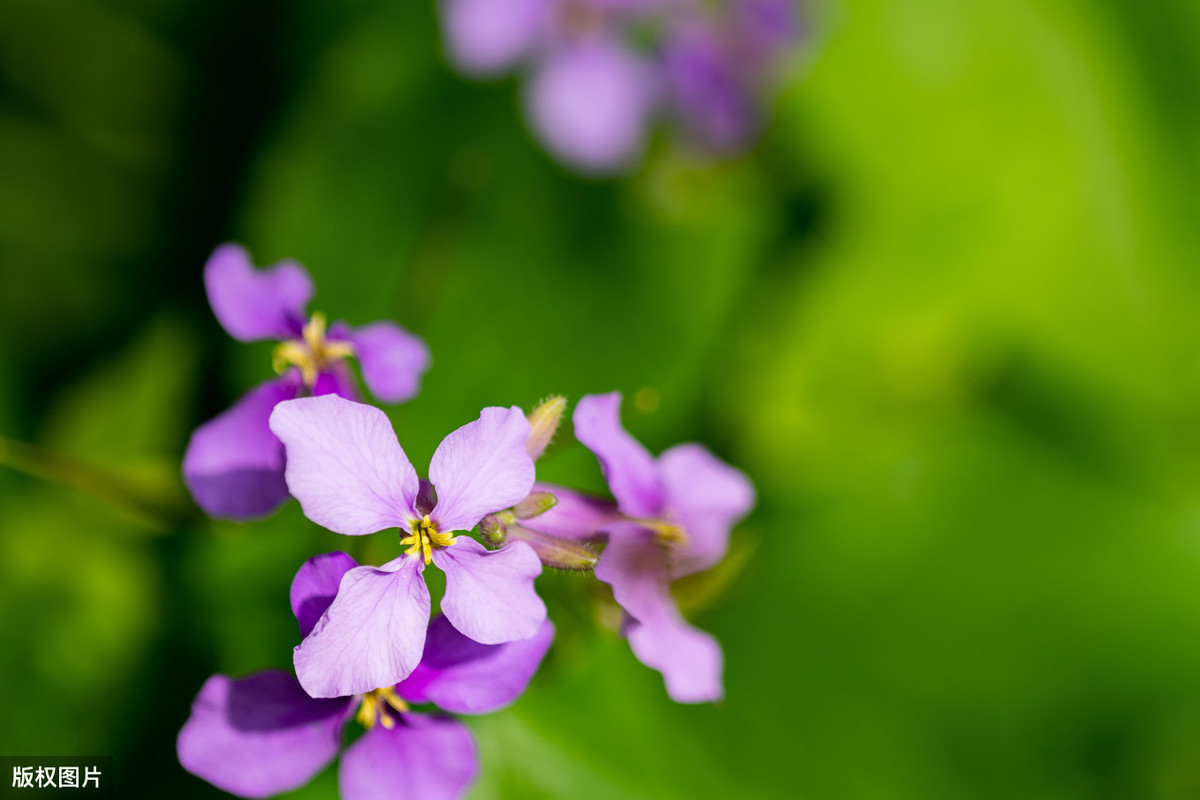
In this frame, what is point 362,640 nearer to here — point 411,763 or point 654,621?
point 411,763

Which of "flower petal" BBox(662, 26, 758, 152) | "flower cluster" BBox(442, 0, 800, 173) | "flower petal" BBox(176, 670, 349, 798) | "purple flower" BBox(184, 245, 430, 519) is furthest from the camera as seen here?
"flower petal" BBox(662, 26, 758, 152)

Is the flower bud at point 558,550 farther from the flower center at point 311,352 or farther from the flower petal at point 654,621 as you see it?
the flower center at point 311,352

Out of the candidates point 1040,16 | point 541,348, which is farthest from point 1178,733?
point 1040,16

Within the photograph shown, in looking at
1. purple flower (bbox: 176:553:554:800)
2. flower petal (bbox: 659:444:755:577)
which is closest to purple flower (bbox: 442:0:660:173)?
flower petal (bbox: 659:444:755:577)

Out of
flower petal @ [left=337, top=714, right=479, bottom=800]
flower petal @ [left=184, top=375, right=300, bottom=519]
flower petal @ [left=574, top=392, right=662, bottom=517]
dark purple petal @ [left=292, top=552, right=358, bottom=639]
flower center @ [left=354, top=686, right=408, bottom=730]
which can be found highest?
flower petal @ [left=184, top=375, right=300, bottom=519]

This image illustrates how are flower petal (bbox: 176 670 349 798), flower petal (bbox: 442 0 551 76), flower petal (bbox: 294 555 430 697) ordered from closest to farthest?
flower petal (bbox: 294 555 430 697)
flower petal (bbox: 176 670 349 798)
flower petal (bbox: 442 0 551 76)

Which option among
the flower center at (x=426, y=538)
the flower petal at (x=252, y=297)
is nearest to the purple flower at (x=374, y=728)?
the flower center at (x=426, y=538)

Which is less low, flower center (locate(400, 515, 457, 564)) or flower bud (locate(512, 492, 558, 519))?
flower bud (locate(512, 492, 558, 519))

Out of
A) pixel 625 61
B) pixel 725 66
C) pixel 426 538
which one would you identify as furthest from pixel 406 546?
pixel 725 66

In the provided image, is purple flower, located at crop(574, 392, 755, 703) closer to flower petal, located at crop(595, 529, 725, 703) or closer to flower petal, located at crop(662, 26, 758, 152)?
flower petal, located at crop(595, 529, 725, 703)
